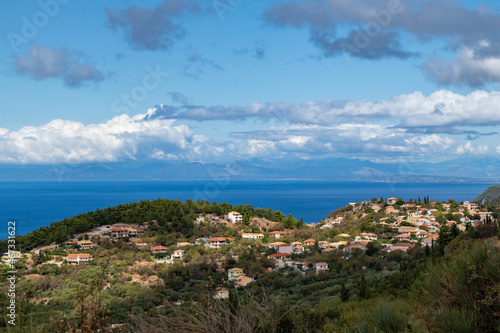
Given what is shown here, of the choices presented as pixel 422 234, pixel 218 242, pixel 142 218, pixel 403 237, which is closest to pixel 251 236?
pixel 218 242

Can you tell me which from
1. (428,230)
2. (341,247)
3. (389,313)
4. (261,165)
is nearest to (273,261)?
(341,247)

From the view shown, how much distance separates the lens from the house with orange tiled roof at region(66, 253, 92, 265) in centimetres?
2523

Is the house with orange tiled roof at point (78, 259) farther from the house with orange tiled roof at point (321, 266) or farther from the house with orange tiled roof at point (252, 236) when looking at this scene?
the house with orange tiled roof at point (321, 266)

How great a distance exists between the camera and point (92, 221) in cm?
3334

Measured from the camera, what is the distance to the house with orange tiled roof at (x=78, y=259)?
2523 cm

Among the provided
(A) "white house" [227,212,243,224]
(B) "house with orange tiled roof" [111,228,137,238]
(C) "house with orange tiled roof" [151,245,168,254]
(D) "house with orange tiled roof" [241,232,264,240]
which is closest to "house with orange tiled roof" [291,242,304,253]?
(D) "house with orange tiled roof" [241,232,264,240]

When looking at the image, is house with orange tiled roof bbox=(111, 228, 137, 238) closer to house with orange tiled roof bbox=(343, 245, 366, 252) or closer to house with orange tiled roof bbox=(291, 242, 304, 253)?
house with orange tiled roof bbox=(291, 242, 304, 253)

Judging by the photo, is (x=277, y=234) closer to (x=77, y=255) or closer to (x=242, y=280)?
(x=242, y=280)

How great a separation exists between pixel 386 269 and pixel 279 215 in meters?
19.6

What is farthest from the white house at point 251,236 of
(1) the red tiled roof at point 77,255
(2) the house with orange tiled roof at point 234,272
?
(1) the red tiled roof at point 77,255

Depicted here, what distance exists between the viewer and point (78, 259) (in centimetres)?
2550

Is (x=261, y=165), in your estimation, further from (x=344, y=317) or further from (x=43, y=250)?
(x=344, y=317)

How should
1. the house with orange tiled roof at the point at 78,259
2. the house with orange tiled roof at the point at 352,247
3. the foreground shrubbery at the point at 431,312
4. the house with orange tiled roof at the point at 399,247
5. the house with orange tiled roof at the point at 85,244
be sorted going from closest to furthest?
the foreground shrubbery at the point at 431,312 → the house with orange tiled roof at the point at 78,259 → the house with orange tiled roof at the point at 399,247 → the house with orange tiled roof at the point at 352,247 → the house with orange tiled roof at the point at 85,244

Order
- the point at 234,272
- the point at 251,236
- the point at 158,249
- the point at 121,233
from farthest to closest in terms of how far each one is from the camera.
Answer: the point at 251,236 → the point at 121,233 → the point at 158,249 → the point at 234,272
